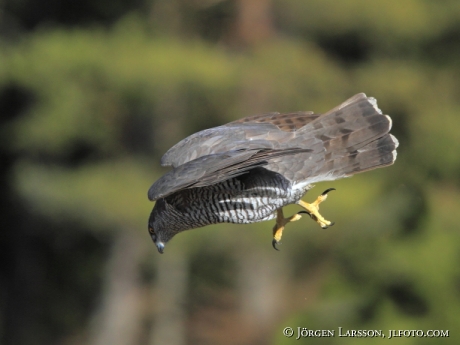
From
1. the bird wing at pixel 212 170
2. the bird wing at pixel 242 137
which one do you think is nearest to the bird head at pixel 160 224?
the bird wing at pixel 242 137

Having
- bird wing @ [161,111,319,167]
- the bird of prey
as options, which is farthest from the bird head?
bird wing @ [161,111,319,167]

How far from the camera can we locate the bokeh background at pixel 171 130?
14.3 meters

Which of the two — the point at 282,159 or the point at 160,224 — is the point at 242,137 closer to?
the point at 282,159

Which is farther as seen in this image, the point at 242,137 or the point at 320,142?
the point at 320,142

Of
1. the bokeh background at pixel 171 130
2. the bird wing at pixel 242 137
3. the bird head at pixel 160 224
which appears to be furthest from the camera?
the bokeh background at pixel 171 130

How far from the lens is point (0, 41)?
1581 centimetres

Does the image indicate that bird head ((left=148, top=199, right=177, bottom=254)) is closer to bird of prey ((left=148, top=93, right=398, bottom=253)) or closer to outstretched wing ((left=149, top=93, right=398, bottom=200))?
bird of prey ((left=148, top=93, right=398, bottom=253))

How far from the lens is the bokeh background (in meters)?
14.3

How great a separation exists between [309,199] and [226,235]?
67.9 inches

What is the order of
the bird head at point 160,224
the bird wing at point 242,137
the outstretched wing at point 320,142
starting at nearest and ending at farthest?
1. the bird wing at point 242,137
2. the outstretched wing at point 320,142
3. the bird head at point 160,224

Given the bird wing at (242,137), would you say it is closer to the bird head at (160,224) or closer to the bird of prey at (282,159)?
the bird of prey at (282,159)

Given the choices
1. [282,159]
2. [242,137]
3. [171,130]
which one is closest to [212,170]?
[242,137]

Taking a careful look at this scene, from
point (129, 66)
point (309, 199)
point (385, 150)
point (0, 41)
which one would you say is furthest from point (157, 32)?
point (385, 150)

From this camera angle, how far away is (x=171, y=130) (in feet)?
50.3
